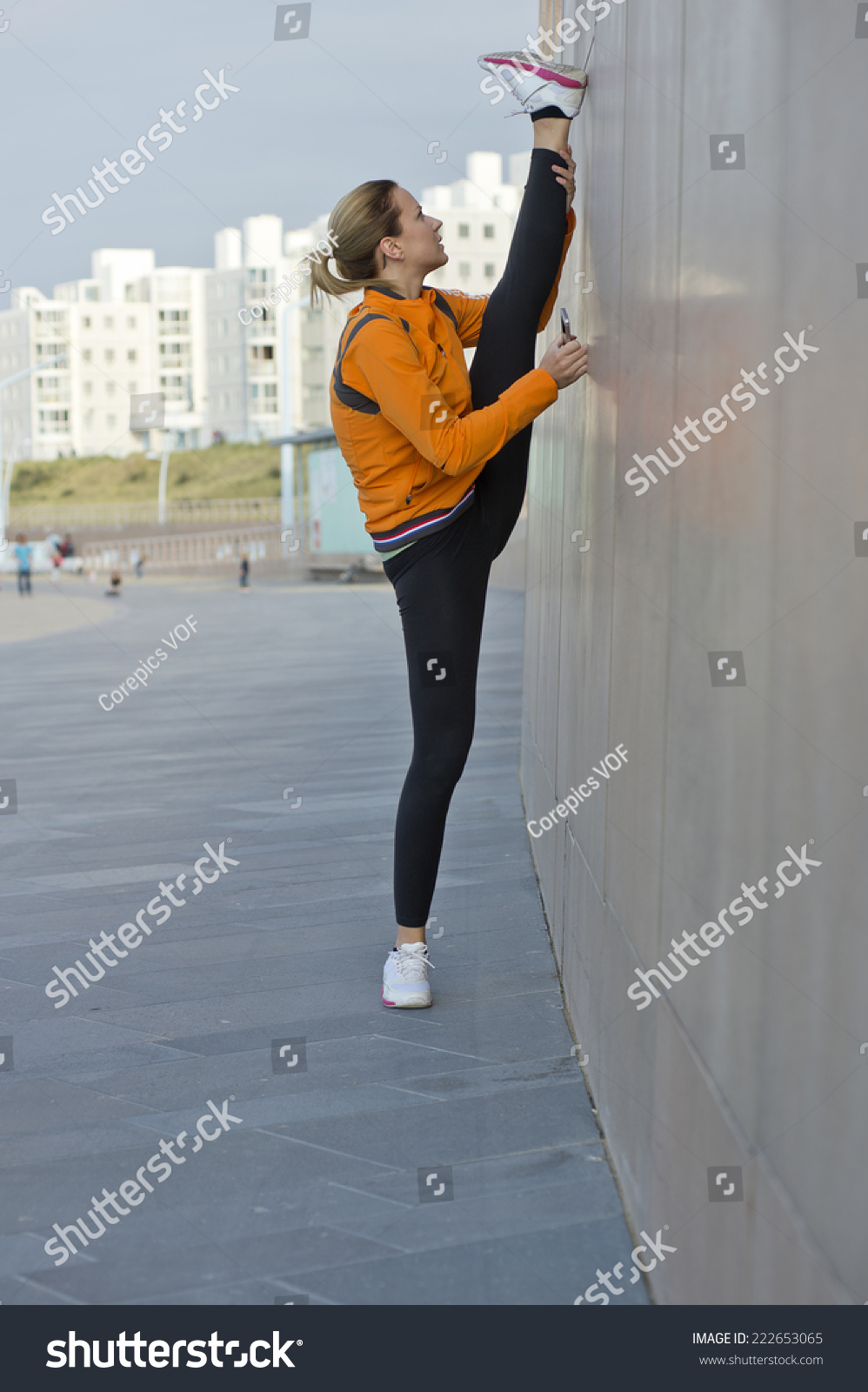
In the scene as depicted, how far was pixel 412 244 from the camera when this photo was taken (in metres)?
2.65

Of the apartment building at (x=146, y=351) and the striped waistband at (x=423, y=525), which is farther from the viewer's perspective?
the apartment building at (x=146, y=351)

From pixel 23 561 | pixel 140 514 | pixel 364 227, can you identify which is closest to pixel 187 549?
pixel 140 514

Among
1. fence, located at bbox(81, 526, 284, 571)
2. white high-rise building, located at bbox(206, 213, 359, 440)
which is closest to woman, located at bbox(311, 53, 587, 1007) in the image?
fence, located at bbox(81, 526, 284, 571)

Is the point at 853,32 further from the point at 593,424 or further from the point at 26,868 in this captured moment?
the point at 26,868

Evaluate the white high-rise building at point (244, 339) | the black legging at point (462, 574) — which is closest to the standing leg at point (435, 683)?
the black legging at point (462, 574)

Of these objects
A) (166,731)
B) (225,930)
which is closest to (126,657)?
(166,731)

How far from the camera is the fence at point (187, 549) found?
4641 centimetres

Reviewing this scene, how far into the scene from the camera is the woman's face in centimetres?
265

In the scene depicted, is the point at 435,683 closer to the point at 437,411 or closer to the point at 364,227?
the point at 437,411

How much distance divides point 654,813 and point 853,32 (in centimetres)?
102

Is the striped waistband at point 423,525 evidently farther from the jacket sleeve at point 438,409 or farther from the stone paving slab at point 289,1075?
the stone paving slab at point 289,1075

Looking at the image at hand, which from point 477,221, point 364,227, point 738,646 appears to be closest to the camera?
point 738,646

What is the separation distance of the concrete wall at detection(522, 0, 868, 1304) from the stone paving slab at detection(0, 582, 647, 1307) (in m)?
0.23

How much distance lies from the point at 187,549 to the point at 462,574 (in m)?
51.2
